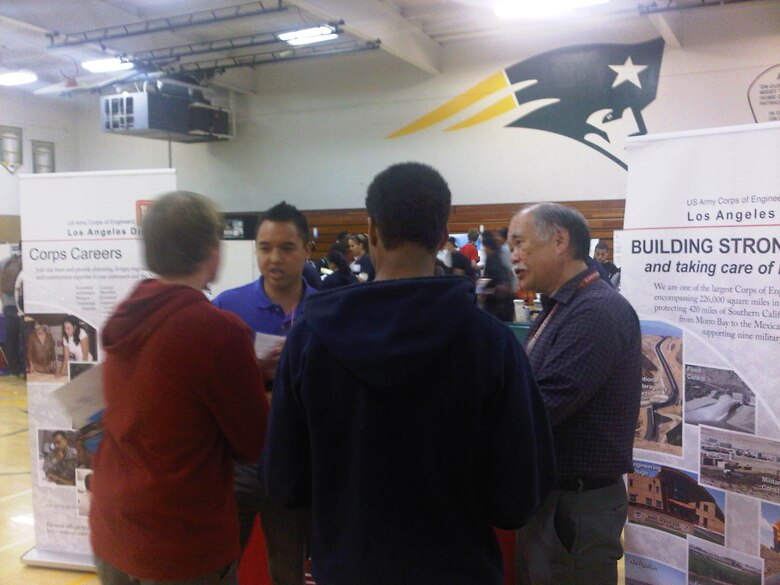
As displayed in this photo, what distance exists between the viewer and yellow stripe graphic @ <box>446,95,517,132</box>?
1078cm

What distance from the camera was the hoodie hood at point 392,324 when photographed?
113cm

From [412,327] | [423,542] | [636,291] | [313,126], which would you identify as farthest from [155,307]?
[313,126]

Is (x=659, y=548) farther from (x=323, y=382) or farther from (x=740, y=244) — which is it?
(x=323, y=382)

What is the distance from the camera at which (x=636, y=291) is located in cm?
275

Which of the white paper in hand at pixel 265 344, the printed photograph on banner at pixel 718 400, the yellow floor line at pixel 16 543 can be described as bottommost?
the yellow floor line at pixel 16 543

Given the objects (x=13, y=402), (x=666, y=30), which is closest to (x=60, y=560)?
(x=13, y=402)

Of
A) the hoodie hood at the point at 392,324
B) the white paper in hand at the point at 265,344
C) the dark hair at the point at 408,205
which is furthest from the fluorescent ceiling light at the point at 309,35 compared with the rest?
the hoodie hood at the point at 392,324

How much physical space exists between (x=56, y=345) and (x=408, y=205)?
109 inches

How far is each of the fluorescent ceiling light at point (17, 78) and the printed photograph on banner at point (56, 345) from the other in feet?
34.3

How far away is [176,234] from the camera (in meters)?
1.50

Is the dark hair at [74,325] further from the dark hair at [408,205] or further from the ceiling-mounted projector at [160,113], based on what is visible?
the ceiling-mounted projector at [160,113]

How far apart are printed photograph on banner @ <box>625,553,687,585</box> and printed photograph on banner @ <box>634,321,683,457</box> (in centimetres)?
44

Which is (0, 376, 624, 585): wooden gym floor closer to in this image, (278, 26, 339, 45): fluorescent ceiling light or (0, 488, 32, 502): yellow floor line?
(0, 488, 32, 502): yellow floor line

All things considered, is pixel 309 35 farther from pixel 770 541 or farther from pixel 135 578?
pixel 135 578
